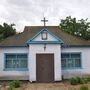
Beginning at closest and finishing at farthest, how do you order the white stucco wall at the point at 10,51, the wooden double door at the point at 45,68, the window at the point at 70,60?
the wooden double door at the point at 45,68, the white stucco wall at the point at 10,51, the window at the point at 70,60

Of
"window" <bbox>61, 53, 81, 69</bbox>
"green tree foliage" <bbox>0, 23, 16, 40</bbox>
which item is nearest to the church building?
"window" <bbox>61, 53, 81, 69</bbox>

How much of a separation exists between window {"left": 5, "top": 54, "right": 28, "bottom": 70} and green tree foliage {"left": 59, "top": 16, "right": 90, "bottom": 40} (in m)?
12.9

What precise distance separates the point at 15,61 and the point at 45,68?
281 centimetres

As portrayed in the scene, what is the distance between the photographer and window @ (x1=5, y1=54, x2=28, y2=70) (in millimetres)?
24984

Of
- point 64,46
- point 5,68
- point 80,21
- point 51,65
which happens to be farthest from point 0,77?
point 80,21

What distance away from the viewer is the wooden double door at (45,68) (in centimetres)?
2403

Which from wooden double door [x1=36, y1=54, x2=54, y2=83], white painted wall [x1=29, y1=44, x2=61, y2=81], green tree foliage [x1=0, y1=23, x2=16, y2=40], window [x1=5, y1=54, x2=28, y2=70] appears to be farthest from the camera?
green tree foliage [x1=0, y1=23, x2=16, y2=40]

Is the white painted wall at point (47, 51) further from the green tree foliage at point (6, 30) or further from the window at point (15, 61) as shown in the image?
the green tree foliage at point (6, 30)

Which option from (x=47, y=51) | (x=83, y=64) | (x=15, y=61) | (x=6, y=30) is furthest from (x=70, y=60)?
(x=6, y=30)

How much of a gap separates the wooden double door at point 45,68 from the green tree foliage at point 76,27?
12.7 meters

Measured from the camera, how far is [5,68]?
2478 centimetres

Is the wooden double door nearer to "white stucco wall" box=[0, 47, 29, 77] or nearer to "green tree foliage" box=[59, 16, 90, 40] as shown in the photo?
"white stucco wall" box=[0, 47, 29, 77]

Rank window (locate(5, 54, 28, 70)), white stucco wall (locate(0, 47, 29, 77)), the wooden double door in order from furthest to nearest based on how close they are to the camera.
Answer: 1. window (locate(5, 54, 28, 70))
2. white stucco wall (locate(0, 47, 29, 77))
3. the wooden double door

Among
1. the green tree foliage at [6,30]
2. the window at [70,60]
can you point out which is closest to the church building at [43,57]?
the window at [70,60]
